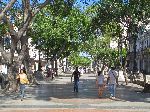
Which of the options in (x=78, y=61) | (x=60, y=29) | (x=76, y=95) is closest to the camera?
(x=76, y=95)

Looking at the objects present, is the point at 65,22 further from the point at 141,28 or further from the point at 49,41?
the point at 141,28

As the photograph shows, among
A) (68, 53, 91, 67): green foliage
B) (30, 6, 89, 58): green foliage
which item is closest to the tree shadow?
(30, 6, 89, 58): green foliage

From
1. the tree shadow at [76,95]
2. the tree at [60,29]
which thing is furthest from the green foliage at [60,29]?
the tree shadow at [76,95]

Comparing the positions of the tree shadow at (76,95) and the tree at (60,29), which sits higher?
the tree at (60,29)

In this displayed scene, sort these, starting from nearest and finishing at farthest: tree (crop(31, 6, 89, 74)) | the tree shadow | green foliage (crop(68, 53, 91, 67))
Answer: the tree shadow → tree (crop(31, 6, 89, 74)) → green foliage (crop(68, 53, 91, 67))

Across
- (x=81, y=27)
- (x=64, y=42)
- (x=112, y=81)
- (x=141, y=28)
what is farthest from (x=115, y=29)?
(x=64, y=42)

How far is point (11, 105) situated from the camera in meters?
22.0

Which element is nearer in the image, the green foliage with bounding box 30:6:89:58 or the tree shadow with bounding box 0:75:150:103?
the tree shadow with bounding box 0:75:150:103

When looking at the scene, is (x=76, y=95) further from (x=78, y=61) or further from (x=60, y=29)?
(x=78, y=61)

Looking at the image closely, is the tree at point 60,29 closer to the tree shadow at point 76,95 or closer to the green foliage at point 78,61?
the tree shadow at point 76,95

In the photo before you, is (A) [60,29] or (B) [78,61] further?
(B) [78,61]

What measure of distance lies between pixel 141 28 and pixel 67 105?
865 inches

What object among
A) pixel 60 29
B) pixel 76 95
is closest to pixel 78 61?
pixel 60 29

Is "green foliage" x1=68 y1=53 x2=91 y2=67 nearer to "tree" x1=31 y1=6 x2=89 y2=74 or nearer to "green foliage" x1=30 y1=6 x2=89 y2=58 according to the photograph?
"tree" x1=31 y1=6 x2=89 y2=74
